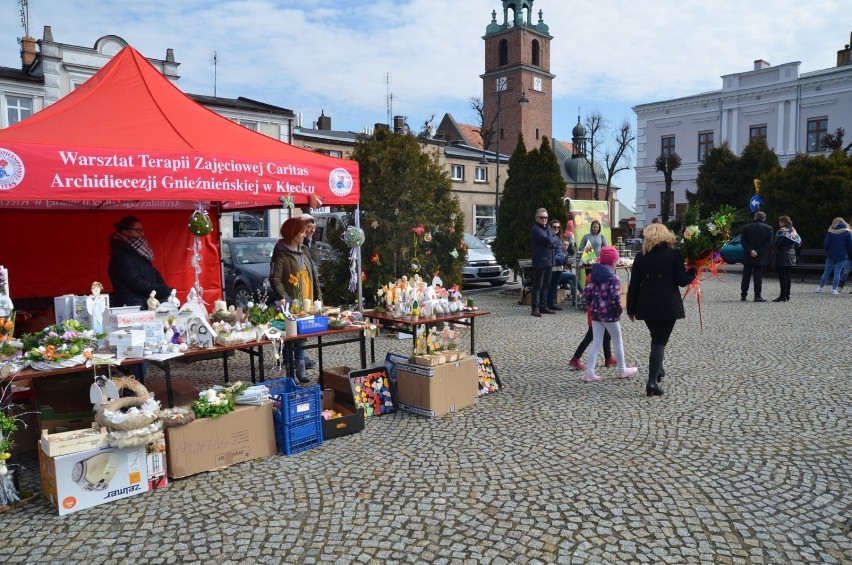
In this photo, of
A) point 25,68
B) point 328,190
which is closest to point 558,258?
point 328,190

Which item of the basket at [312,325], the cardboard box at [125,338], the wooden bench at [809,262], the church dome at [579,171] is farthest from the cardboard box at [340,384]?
the church dome at [579,171]

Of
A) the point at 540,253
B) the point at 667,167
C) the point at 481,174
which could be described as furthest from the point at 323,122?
the point at 540,253

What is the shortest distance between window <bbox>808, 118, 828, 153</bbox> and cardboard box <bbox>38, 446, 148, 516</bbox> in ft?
121

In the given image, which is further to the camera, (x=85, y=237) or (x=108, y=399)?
(x=85, y=237)

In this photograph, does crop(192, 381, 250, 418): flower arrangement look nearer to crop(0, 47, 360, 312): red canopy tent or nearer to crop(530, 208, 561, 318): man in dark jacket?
crop(0, 47, 360, 312): red canopy tent

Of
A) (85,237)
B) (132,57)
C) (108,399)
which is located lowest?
→ (108,399)

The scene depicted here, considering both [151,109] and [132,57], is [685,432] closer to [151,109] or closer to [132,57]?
[151,109]

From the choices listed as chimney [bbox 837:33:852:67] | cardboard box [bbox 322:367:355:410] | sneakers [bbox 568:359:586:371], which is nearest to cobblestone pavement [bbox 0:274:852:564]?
cardboard box [bbox 322:367:355:410]

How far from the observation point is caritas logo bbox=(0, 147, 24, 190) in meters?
4.41

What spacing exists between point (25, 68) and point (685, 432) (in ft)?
91.3

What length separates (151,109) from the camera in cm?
576

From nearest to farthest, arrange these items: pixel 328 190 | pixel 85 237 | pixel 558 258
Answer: pixel 328 190 < pixel 85 237 < pixel 558 258

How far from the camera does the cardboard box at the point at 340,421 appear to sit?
5012mm

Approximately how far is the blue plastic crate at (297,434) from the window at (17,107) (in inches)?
915
